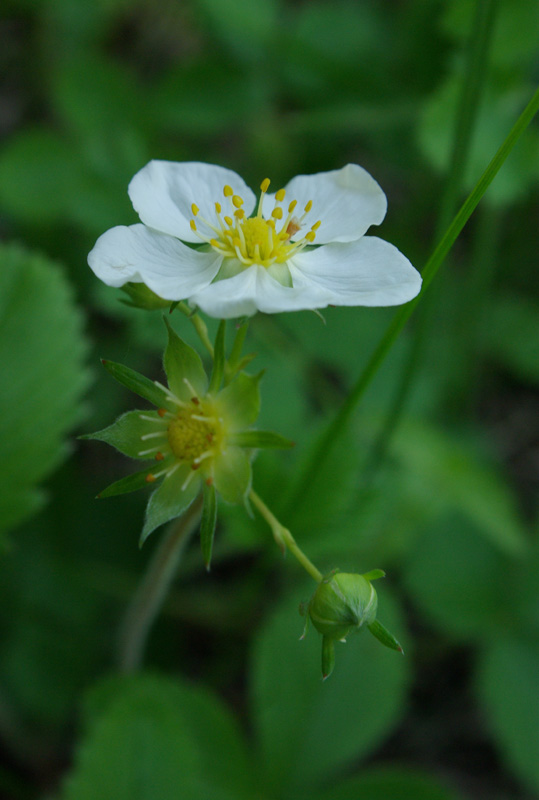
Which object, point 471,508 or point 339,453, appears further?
point 471,508

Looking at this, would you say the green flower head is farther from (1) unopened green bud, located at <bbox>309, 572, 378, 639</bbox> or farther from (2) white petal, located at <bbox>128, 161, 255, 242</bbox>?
(2) white petal, located at <bbox>128, 161, 255, 242</bbox>

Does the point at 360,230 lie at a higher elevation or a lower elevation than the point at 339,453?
higher

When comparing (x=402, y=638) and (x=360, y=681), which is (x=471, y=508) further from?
(x=360, y=681)

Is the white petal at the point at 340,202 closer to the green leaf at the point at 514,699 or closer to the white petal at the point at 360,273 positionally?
the white petal at the point at 360,273

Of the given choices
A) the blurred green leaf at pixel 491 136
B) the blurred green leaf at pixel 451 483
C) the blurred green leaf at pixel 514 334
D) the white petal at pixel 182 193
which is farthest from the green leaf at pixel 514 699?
the white petal at pixel 182 193

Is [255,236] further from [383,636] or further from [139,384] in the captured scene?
[383,636]

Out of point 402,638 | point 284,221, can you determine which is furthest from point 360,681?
point 284,221
